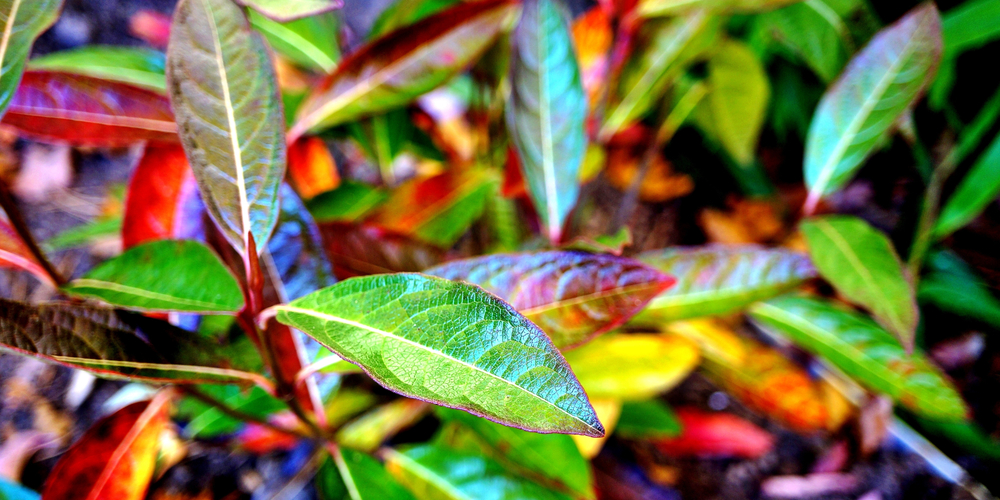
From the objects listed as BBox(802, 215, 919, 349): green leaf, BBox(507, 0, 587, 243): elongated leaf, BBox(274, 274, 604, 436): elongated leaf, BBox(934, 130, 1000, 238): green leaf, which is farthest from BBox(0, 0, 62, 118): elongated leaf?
BBox(934, 130, 1000, 238): green leaf


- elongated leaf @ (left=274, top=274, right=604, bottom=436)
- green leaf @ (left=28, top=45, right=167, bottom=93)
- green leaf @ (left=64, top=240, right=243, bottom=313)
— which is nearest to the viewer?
elongated leaf @ (left=274, top=274, right=604, bottom=436)

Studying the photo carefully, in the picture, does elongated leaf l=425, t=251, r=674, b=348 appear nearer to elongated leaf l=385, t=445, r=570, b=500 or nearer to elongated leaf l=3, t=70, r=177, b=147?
elongated leaf l=385, t=445, r=570, b=500

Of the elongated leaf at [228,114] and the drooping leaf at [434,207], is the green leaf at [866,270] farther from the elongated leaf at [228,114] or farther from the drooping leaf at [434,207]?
the elongated leaf at [228,114]

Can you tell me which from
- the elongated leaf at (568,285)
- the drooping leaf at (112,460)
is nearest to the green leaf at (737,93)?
the elongated leaf at (568,285)

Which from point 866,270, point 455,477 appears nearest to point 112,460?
point 455,477

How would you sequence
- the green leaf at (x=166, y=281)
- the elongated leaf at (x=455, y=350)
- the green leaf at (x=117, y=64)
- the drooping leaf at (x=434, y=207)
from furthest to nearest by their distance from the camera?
the drooping leaf at (x=434, y=207), the green leaf at (x=117, y=64), the green leaf at (x=166, y=281), the elongated leaf at (x=455, y=350)

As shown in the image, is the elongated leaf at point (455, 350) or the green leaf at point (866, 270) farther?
the green leaf at point (866, 270)
